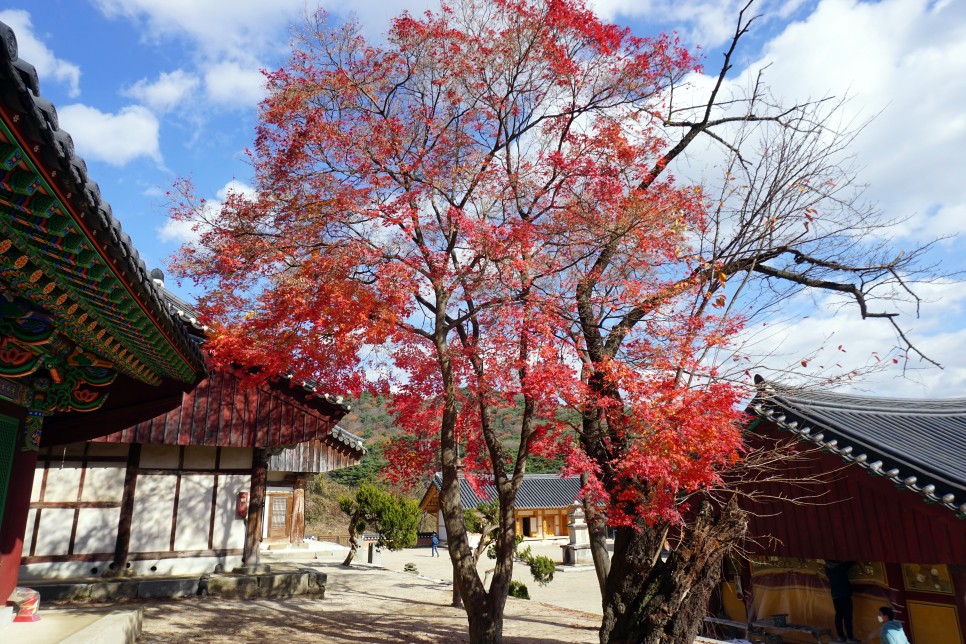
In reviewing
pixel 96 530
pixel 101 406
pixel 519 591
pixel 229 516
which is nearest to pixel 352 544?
pixel 519 591

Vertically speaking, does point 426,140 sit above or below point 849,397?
above

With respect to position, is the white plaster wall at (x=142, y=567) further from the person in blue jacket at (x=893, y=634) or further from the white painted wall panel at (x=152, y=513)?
the person in blue jacket at (x=893, y=634)

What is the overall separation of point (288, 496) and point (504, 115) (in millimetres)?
20305

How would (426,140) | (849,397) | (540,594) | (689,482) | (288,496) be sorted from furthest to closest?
(288,496) < (540,594) < (849,397) < (426,140) < (689,482)

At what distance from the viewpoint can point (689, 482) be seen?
820 cm

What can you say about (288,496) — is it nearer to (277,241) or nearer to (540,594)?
(540,594)

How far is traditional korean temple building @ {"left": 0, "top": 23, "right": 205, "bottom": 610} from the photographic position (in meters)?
2.84

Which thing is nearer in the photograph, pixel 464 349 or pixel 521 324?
pixel 521 324

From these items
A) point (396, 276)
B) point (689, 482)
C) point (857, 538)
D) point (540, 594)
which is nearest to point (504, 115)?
point (396, 276)

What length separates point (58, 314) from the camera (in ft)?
16.2

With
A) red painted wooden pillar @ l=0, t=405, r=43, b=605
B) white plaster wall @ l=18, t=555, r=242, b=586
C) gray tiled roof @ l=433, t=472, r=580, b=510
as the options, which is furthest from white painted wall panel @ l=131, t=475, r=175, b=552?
gray tiled roof @ l=433, t=472, r=580, b=510

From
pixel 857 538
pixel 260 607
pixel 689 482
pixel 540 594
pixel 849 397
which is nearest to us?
pixel 689 482

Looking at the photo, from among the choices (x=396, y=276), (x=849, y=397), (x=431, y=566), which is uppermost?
(x=396, y=276)

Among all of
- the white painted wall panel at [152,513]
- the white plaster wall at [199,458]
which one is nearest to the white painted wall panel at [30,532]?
the white painted wall panel at [152,513]
